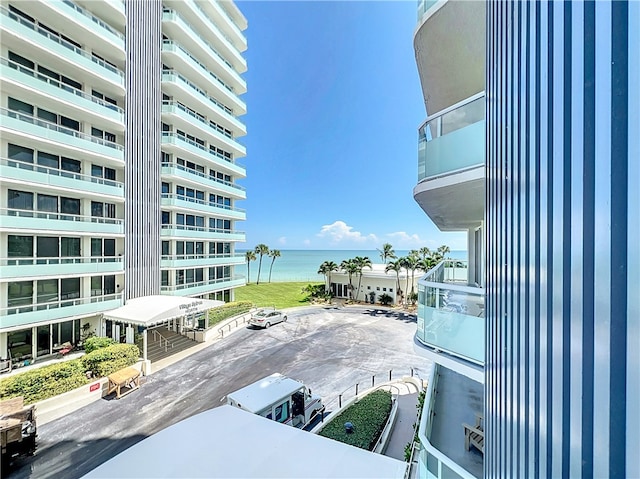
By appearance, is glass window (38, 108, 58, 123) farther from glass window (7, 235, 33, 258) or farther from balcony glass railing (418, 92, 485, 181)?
balcony glass railing (418, 92, 485, 181)

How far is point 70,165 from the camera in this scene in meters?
15.3

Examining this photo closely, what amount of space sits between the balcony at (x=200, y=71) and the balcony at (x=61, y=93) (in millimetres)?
6024

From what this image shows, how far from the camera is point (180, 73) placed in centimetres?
2089

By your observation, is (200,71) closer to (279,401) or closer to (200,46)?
(200,46)

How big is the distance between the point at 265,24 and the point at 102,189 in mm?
20563

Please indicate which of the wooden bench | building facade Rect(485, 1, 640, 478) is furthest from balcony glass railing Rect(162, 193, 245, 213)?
building facade Rect(485, 1, 640, 478)

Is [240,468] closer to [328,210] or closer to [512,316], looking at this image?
[512,316]

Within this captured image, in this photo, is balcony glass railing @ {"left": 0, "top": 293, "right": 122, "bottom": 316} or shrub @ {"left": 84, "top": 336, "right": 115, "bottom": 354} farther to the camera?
shrub @ {"left": 84, "top": 336, "right": 115, "bottom": 354}

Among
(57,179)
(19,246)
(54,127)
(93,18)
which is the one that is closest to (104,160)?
(54,127)

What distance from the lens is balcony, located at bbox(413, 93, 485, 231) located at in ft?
15.7

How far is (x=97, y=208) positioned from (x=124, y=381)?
33.7 feet

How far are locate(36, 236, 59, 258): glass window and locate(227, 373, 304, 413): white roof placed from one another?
12540 millimetres

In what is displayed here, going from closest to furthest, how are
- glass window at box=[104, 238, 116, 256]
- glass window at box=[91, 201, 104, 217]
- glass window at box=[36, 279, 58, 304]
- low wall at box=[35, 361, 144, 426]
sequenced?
1. low wall at box=[35, 361, 144, 426]
2. glass window at box=[36, 279, 58, 304]
3. glass window at box=[91, 201, 104, 217]
4. glass window at box=[104, 238, 116, 256]

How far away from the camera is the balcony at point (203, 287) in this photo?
1972cm
